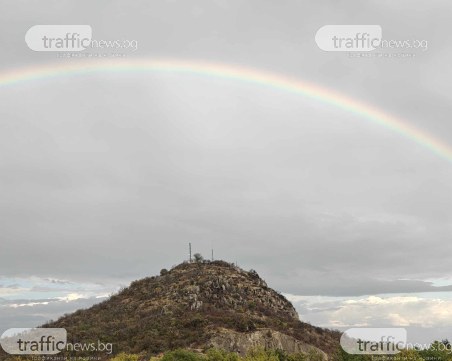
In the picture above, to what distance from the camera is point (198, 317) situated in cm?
8994

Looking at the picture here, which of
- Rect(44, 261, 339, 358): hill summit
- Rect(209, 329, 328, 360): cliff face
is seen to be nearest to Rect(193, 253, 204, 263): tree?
Rect(44, 261, 339, 358): hill summit

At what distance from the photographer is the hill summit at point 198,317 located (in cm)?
8162

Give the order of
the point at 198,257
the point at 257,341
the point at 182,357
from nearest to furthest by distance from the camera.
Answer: the point at 182,357 < the point at 257,341 < the point at 198,257

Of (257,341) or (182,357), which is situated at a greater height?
(182,357)

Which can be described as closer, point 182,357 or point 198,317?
point 182,357

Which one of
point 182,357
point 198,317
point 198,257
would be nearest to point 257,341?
point 198,317

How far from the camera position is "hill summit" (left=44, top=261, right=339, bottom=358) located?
8162 cm

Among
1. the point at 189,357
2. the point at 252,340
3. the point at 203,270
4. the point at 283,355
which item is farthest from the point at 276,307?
the point at 189,357

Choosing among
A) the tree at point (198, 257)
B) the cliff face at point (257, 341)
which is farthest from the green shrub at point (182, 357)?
the tree at point (198, 257)

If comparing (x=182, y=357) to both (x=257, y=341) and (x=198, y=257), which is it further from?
(x=198, y=257)

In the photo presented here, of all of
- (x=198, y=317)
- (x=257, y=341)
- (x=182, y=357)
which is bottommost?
(x=257, y=341)

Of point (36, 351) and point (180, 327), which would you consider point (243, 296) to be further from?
point (36, 351)

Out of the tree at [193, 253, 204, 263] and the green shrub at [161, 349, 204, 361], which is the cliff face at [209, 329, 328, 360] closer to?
the green shrub at [161, 349, 204, 361]

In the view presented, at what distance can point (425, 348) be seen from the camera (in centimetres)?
7450
